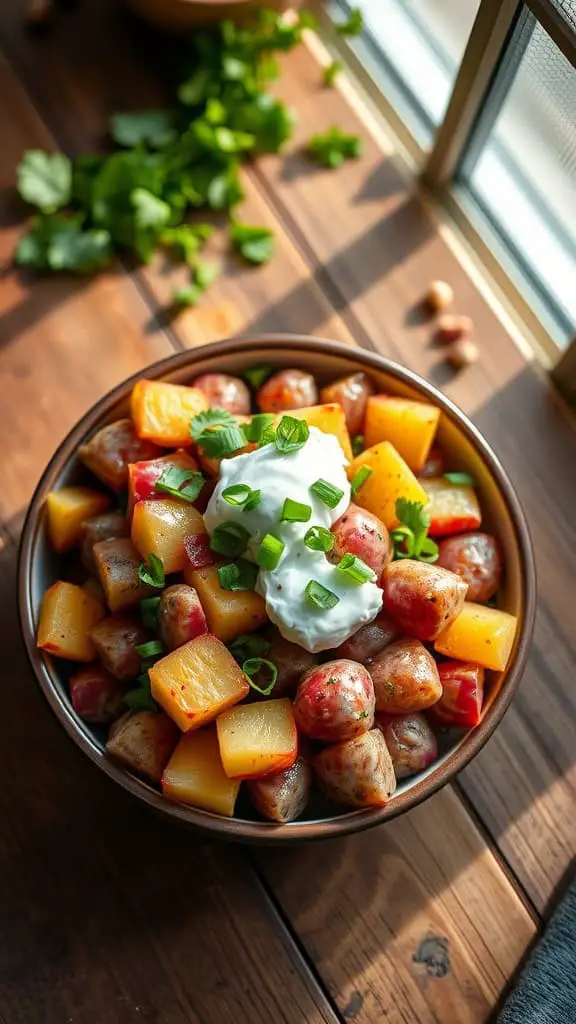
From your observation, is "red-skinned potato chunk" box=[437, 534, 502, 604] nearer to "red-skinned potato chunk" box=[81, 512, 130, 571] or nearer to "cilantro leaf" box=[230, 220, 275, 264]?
"red-skinned potato chunk" box=[81, 512, 130, 571]

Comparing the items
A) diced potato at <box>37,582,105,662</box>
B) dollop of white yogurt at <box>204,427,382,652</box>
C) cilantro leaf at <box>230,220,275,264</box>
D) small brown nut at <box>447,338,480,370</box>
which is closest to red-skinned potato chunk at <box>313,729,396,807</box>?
dollop of white yogurt at <box>204,427,382,652</box>

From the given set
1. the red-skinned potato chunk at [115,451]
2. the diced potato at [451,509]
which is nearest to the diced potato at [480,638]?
the diced potato at [451,509]

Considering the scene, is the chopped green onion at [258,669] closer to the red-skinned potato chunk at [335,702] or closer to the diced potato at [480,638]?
the red-skinned potato chunk at [335,702]

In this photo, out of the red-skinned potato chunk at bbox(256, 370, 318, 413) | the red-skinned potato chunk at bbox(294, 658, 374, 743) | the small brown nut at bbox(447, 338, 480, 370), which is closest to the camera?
the red-skinned potato chunk at bbox(294, 658, 374, 743)

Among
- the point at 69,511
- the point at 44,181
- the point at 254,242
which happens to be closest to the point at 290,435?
the point at 69,511

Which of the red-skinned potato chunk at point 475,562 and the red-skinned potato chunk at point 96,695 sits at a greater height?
the red-skinned potato chunk at point 96,695
